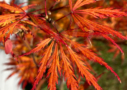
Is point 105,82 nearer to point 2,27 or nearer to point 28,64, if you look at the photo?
point 28,64

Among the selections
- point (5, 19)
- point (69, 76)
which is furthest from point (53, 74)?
point (5, 19)

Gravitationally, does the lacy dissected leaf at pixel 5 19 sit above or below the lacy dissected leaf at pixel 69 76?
above

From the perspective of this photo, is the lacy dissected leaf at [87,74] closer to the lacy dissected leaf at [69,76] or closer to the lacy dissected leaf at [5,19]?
the lacy dissected leaf at [69,76]

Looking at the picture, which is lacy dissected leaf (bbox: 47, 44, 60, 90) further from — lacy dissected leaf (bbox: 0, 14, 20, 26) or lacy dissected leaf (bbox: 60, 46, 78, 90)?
lacy dissected leaf (bbox: 0, 14, 20, 26)

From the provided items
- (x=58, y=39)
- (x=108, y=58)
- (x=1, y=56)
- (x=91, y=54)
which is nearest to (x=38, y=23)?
(x=58, y=39)

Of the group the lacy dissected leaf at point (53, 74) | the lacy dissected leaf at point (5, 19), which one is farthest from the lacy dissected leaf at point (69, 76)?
the lacy dissected leaf at point (5, 19)

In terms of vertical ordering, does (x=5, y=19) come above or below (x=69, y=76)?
above

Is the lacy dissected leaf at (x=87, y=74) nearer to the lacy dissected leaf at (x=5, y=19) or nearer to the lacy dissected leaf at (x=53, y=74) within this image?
the lacy dissected leaf at (x=53, y=74)

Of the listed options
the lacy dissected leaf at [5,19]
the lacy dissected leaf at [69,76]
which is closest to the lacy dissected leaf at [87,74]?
the lacy dissected leaf at [69,76]

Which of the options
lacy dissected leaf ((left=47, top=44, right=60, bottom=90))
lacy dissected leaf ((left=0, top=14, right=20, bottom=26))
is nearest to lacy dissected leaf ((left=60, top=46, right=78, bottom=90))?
lacy dissected leaf ((left=47, top=44, right=60, bottom=90))

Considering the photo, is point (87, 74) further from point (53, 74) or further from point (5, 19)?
point (5, 19)

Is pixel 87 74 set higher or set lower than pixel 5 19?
lower
